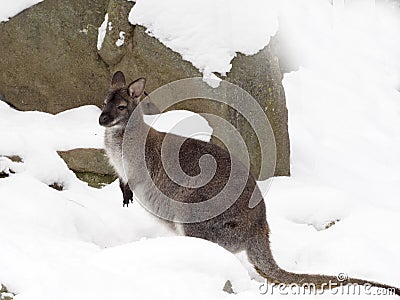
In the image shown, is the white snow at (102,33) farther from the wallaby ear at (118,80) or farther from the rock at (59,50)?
the wallaby ear at (118,80)

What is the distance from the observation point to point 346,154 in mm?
8438

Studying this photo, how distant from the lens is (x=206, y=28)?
6547mm

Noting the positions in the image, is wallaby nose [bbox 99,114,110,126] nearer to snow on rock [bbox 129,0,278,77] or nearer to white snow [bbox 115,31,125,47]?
snow on rock [bbox 129,0,278,77]

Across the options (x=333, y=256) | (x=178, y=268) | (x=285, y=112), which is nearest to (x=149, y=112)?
(x=285, y=112)

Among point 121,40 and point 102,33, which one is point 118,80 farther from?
point 102,33

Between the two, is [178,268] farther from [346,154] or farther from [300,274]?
[346,154]

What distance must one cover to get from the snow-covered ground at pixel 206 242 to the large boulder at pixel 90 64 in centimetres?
19

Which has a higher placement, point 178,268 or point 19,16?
point 19,16

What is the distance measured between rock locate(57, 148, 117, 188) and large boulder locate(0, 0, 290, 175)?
0.88 meters

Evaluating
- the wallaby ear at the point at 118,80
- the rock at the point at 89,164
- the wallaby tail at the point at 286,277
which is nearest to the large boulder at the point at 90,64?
the rock at the point at 89,164

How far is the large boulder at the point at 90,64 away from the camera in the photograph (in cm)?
645

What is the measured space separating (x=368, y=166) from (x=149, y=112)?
11.1 feet

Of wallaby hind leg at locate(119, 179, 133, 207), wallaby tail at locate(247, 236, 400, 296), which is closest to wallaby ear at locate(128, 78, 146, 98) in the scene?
wallaby hind leg at locate(119, 179, 133, 207)

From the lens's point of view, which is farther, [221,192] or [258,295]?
[221,192]
